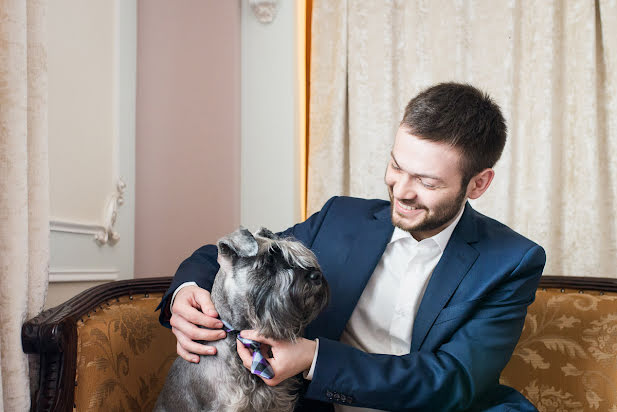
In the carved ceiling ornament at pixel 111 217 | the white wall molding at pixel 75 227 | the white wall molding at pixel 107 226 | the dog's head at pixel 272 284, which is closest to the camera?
the dog's head at pixel 272 284

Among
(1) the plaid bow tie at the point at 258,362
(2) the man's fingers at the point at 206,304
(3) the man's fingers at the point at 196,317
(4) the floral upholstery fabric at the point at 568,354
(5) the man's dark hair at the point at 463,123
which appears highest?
(5) the man's dark hair at the point at 463,123

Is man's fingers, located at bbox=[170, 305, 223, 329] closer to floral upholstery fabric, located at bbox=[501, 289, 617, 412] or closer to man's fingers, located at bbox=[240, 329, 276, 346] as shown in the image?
man's fingers, located at bbox=[240, 329, 276, 346]

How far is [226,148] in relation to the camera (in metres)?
3.67

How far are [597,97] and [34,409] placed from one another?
2.87 m

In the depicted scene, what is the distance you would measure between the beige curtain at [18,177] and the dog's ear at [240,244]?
1.95 feet

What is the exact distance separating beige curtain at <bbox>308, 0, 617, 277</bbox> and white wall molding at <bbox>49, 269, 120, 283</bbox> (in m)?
1.27

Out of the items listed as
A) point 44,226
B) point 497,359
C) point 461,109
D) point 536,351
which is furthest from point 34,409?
point 536,351

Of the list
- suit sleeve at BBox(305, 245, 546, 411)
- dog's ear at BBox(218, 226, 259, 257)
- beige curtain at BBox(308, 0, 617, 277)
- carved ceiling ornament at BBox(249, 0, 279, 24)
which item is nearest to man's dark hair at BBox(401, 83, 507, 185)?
suit sleeve at BBox(305, 245, 546, 411)

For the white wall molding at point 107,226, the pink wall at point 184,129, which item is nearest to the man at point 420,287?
the white wall molding at point 107,226

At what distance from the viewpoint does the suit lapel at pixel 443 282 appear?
2.00 metres

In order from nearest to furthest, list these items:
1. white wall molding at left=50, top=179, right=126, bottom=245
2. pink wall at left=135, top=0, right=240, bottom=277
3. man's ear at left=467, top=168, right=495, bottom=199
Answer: man's ear at left=467, top=168, right=495, bottom=199 < white wall molding at left=50, top=179, right=126, bottom=245 < pink wall at left=135, top=0, right=240, bottom=277

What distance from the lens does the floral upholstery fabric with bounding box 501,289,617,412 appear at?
2.43m

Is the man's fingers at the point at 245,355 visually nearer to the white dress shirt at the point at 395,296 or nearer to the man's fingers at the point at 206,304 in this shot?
the man's fingers at the point at 206,304

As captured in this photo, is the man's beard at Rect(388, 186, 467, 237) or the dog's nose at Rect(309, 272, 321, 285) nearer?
the dog's nose at Rect(309, 272, 321, 285)
